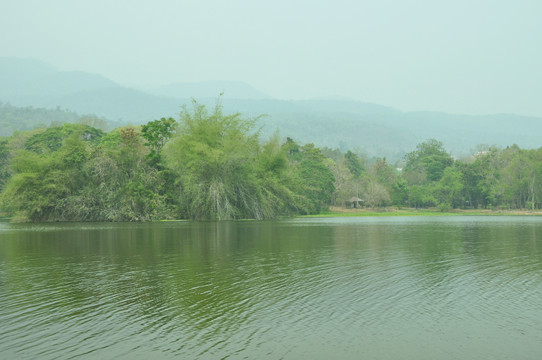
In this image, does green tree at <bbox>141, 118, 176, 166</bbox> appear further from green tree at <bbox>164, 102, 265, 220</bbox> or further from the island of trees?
green tree at <bbox>164, 102, 265, 220</bbox>

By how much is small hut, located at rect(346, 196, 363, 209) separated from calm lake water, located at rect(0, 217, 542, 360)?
63931mm

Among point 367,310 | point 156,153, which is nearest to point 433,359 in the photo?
point 367,310

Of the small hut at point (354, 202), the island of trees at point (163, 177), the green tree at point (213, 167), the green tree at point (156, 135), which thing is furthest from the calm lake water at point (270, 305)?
the small hut at point (354, 202)

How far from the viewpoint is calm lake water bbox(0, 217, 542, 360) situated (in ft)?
23.0

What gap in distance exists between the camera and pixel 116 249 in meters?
19.7

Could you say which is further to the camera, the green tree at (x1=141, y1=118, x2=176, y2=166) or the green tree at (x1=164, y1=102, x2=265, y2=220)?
the green tree at (x1=141, y1=118, x2=176, y2=166)

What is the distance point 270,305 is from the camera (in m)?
9.66

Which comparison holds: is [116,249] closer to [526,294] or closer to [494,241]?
[526,294]

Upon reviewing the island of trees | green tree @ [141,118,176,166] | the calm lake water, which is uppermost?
green tree @ [141,118,176,166]

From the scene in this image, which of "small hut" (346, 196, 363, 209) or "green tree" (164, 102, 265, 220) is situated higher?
"green tree" (164, 102, 265, 220)

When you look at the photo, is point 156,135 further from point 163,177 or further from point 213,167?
point 213,167

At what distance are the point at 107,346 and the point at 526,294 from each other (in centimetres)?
887

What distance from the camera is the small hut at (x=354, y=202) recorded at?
269 ft

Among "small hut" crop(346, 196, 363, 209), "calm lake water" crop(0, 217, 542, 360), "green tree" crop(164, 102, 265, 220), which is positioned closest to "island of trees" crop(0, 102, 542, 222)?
"green tree" crop(164, 102, 265, 220)
